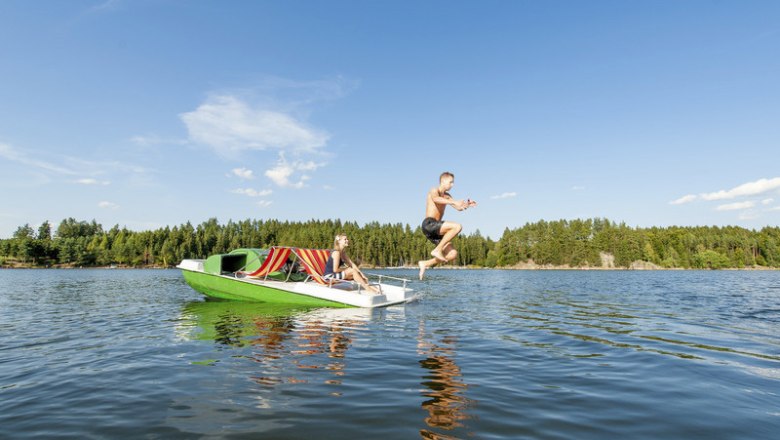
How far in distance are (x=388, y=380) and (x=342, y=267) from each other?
1534 cm

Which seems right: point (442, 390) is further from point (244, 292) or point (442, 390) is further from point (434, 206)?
point (244, 292)

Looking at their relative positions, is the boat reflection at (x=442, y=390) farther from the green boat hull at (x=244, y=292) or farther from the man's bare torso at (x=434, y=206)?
the green boat hull at (x=244, y=292)

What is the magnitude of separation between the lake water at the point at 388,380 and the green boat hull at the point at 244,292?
15.3 ft

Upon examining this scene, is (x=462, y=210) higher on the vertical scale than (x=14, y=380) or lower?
higher

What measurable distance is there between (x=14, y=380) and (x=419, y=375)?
23.4ft

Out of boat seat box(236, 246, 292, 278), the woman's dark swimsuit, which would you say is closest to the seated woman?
the woman's dark swimsuit

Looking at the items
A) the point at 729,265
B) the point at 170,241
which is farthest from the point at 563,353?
the point at 729,265

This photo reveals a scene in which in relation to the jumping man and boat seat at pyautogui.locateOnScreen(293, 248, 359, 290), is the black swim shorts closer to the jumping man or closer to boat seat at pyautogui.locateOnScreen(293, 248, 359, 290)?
the jumping man

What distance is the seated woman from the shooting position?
18109 mm

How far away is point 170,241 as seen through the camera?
158 m

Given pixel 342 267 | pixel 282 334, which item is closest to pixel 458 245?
pixel 342 267

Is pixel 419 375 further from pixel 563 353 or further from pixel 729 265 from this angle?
pixel 729 265

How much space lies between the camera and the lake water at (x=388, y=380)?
5090mm

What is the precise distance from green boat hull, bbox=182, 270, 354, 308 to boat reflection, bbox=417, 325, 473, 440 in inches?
378
